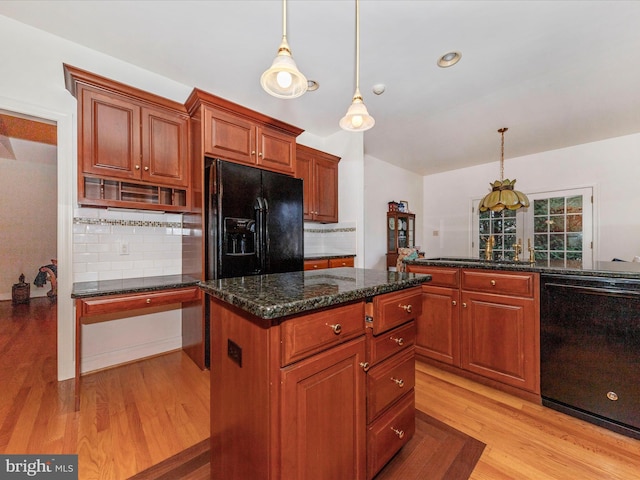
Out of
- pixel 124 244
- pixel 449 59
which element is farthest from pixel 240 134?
pixel 449 59

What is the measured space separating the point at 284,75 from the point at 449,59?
1.76m

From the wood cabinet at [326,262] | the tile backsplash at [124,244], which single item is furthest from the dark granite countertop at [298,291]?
the wood cabinet at [326,262]

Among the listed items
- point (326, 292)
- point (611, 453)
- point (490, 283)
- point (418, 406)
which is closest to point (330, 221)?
point (490, 283)

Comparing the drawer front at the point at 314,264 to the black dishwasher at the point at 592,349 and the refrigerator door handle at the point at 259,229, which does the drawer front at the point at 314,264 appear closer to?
the refrigerator door handle at the point at 259,229

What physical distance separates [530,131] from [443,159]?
1416 mm

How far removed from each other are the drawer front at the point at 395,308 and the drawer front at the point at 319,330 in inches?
3.6

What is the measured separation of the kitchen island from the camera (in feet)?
2.82

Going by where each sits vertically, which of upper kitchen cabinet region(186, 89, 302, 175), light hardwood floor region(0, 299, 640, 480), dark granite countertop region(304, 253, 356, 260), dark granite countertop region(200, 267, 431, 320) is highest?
upper kitchen cabinet region(186, 89, 302, 175)

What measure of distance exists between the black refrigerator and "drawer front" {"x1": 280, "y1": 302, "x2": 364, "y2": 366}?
4.88 ft

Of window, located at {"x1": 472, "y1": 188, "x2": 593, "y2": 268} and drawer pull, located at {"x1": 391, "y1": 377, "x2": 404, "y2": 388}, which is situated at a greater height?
window, located at {"x1": 472, "y1": 188, "x2": 593, "y2": 268}

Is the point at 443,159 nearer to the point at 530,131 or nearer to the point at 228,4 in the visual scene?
the point at 530,131

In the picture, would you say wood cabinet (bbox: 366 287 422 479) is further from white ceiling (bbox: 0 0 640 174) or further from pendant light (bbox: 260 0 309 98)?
white ceiling (bbox: 0 0 640 174)

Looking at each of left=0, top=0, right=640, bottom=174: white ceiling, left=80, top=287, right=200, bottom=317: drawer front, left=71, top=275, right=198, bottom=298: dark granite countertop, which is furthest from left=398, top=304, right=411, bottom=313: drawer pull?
left=0, top=0, right=640, bottom=174: white ceiling

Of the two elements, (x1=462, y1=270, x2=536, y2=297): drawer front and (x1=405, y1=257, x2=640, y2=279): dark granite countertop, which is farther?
(x1=462, y1=270, x2=536, y2=297): drawer front
